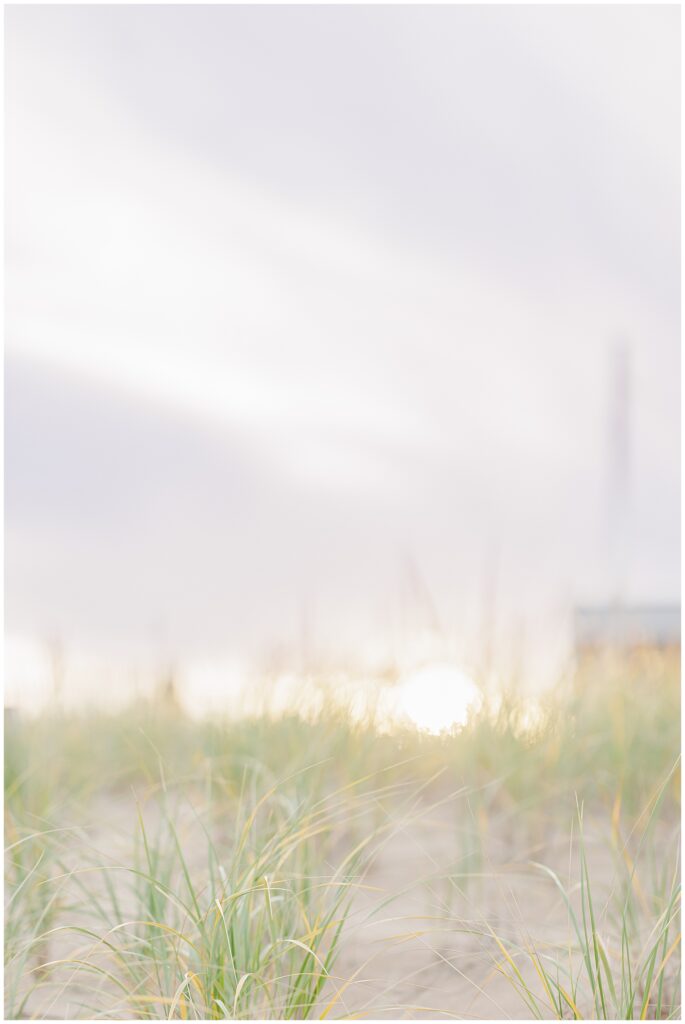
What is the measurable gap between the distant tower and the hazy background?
104 millimetres

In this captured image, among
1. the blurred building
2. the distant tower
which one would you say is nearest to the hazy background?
the distant tower

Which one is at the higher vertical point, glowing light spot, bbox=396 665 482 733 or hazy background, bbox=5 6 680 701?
hazy background, bbox=5 6 680 701

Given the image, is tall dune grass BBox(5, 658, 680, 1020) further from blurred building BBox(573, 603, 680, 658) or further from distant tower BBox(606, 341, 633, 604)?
distant tower BBox(606, 341, 633, 604)

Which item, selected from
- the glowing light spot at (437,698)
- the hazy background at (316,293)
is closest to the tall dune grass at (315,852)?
the glowing light spot at (437,698)

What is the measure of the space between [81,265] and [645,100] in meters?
1.37

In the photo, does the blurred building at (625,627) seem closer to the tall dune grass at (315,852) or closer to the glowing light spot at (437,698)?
the tall dune grass at (315,852)

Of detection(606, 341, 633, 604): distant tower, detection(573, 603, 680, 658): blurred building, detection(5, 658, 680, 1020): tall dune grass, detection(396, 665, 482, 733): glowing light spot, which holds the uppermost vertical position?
detection(606, 341, 633, 604): distant tower

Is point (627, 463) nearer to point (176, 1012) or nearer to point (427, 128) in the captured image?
point (427, 128)

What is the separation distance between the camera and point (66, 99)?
2154 mm

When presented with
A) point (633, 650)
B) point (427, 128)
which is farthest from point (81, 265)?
point (633, 650)

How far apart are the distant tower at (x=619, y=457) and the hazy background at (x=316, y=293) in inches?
4.1

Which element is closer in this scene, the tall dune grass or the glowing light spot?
the tall dune grass

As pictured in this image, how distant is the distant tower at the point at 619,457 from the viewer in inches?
97.5

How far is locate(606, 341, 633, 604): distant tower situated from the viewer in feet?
8.13
